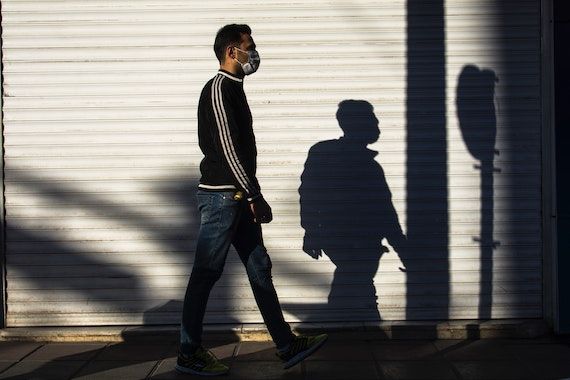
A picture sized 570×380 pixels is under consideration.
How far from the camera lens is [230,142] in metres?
4.97

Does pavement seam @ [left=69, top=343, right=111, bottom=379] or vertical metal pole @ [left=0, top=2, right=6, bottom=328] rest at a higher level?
vertical metal pole @ [left=0, top=2, right=6, bottom=328]

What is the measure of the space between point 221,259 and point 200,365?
69 cm

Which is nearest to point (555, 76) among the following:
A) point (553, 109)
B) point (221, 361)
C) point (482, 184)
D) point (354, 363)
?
point (553, 109)

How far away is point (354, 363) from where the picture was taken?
5.56 meters

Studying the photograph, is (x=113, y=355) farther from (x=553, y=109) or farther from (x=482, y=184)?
(x=553, y=109)

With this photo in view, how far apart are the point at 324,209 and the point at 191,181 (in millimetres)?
1041

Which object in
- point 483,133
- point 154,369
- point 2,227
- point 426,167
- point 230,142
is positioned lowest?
point 154,369

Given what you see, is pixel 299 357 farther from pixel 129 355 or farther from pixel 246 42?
pixel 246 42

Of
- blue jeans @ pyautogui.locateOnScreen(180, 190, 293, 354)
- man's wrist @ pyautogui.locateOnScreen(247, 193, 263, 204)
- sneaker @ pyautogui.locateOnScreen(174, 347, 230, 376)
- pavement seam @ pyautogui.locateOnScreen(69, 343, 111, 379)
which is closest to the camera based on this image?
man's wrist @ pyautogui.locateOnScreen(247, 193, 263, 204)

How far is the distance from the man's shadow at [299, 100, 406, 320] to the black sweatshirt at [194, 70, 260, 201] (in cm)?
133

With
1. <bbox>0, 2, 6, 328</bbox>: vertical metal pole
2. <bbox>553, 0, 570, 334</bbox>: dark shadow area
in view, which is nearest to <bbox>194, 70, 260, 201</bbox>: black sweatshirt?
<bbox>0, 2, 6, 328</bbox>: vertical metal pole

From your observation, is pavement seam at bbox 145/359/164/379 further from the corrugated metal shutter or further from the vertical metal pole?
the vertical metal pole

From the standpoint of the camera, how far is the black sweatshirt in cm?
497

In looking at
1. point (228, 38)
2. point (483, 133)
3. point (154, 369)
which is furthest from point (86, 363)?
point (483, 133)
